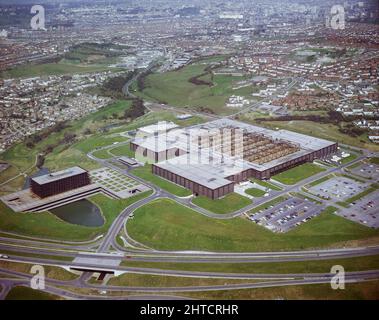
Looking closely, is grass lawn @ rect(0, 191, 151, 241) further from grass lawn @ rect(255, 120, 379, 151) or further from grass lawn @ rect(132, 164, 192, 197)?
grass lawn @ rect(255, 120, 379, 151)

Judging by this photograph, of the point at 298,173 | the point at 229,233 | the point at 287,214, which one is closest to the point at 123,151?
the point at 298,173

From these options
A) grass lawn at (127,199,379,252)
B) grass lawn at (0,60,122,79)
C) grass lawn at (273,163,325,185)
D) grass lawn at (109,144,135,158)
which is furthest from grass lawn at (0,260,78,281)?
grass lawn at (0,60,122,79)

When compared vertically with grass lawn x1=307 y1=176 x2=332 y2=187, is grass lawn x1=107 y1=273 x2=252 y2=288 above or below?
below

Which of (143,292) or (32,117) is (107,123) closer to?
(32,117)

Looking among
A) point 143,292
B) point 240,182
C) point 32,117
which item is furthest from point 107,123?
point 143,292
